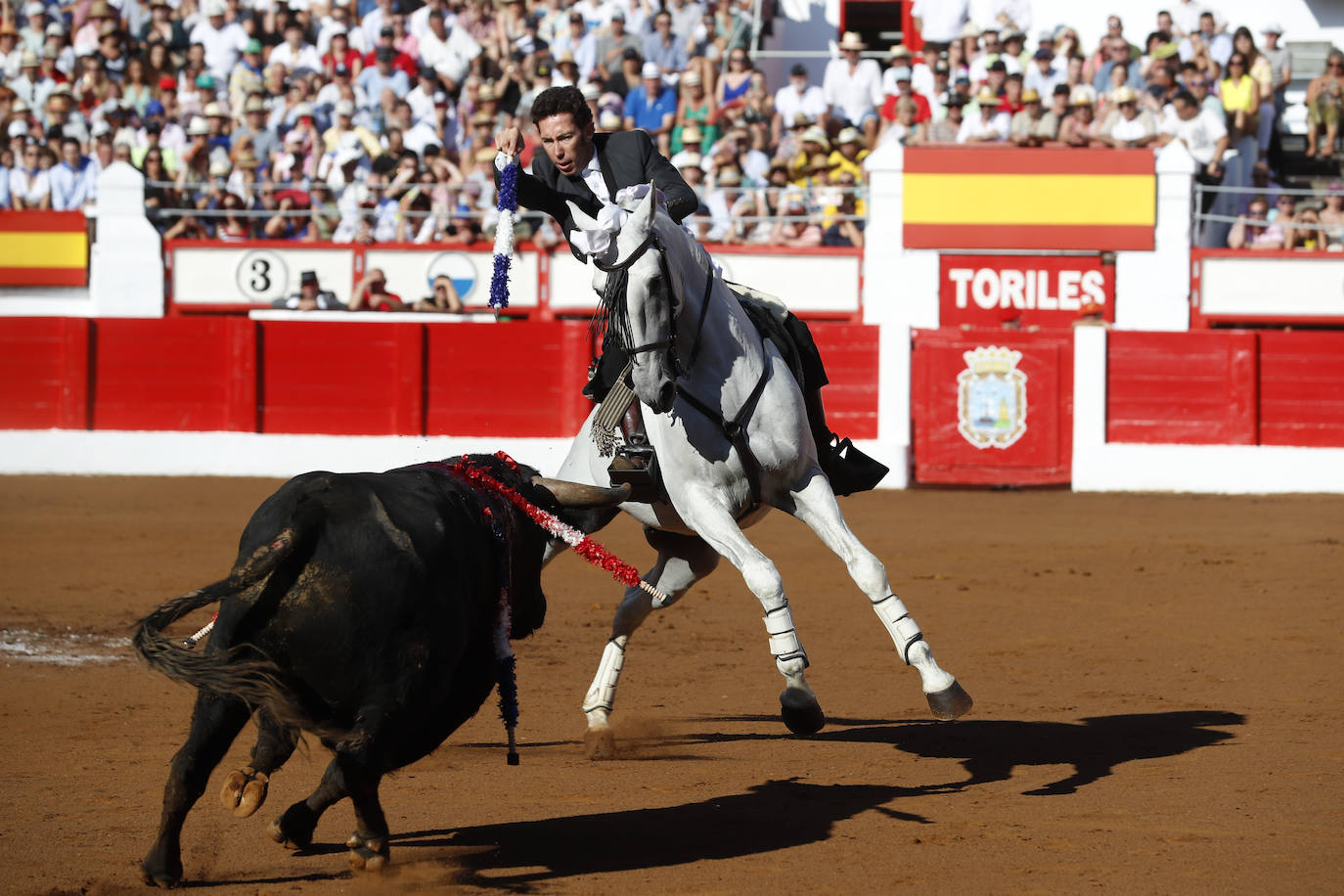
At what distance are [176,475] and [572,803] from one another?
1143 cm

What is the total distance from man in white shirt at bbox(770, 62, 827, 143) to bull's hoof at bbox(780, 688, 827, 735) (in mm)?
12706

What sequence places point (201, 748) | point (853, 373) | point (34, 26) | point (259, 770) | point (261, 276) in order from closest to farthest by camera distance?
point (201, 748)
point (259, 770)
point (853, 373)
point (261, 276)
point (34, 26)

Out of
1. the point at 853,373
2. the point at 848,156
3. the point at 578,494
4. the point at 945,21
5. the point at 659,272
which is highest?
the point at 945,21

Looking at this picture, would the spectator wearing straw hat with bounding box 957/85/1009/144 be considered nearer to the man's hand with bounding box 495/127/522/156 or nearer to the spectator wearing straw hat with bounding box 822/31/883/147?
the spectator wearing straw hat with bounding box 822/31/883/147

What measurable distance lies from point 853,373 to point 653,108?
4016 millimetres

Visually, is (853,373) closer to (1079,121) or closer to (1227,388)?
→ (1227,388)

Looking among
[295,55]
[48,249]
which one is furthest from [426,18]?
[48,249]

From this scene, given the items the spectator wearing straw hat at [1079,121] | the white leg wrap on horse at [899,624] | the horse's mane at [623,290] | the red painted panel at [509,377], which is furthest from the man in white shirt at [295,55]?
the white leg wrap on horse at [899,624]

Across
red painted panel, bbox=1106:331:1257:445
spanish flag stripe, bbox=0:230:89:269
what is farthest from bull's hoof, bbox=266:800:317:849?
spanish flag stripe, bbox=0:230:89:269

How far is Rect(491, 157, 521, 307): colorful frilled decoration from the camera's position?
5.47 m

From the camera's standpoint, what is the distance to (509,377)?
51.6 feet

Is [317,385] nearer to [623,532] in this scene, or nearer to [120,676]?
[623,532]

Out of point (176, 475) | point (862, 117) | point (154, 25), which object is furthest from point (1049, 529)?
point (154, 25)

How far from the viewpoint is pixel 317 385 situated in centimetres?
1585
